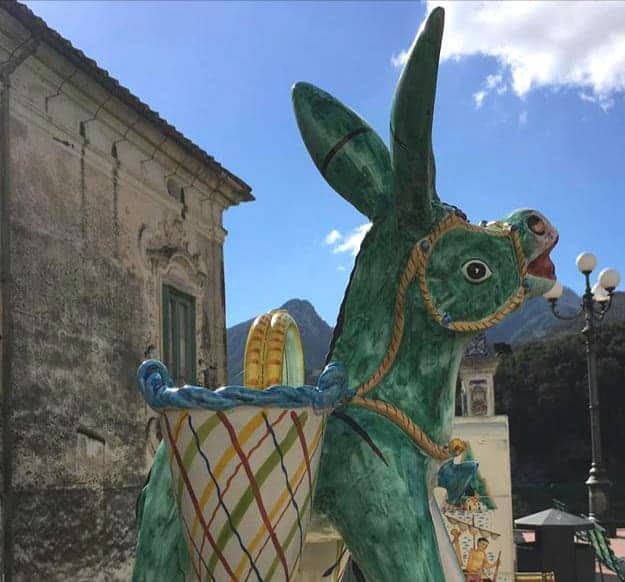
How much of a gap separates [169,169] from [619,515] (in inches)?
865

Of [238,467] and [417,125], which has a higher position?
[417,125]

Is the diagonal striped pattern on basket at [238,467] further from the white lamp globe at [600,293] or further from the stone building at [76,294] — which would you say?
the white lamp globe at [600,293]

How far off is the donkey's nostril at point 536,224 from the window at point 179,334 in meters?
7.11

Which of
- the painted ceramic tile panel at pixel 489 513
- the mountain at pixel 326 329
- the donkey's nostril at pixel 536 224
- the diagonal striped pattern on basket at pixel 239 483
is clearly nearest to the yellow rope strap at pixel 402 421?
the mountain at pixel 326 329

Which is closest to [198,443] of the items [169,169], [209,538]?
[209,538]

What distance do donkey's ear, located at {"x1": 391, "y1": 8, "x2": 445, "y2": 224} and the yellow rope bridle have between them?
0.08m

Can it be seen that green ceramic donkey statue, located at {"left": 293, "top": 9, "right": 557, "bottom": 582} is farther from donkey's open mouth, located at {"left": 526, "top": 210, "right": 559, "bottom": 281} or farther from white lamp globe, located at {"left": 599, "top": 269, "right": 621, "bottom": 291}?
white lamp globe, located at {"left": 599, "top": 269, "right": 621, "bottom": 291}

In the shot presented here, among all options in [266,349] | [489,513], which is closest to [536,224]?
[266,349]

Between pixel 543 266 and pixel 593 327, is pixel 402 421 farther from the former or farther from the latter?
pixel 593 327

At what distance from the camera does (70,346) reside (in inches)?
285

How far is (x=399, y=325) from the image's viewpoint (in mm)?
2213

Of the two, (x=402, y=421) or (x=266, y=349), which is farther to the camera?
(x=402, y=421)

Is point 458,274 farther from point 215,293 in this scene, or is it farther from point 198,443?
point 215,293

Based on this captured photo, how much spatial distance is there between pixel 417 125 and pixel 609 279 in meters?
8.93
